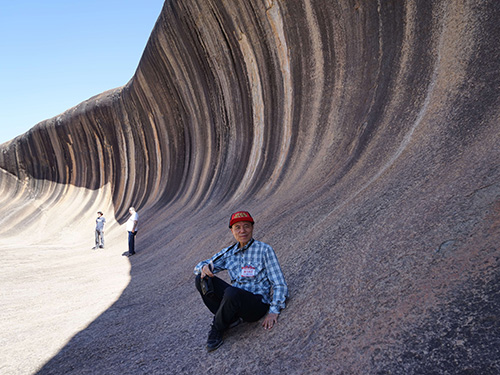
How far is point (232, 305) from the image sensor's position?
2.33 meters

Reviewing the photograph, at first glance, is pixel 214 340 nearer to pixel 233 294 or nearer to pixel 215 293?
→ pixel 215 293

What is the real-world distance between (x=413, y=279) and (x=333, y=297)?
50 cm

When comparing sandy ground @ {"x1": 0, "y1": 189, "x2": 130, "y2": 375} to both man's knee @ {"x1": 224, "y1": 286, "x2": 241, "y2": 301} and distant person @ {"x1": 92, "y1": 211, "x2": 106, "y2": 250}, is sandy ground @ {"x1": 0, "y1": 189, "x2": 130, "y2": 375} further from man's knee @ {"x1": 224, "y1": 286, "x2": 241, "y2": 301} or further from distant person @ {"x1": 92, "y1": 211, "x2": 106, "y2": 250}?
man's knee @ {"x1": 224, "y1": 286, "x2": 241, "y2": 301}

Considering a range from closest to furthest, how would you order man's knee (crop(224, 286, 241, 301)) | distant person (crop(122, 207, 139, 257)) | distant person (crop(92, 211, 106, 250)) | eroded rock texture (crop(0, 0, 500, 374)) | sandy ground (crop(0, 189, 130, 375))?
eroded rock texture (crop(0, 0, 500, 374))
man's knee (crop(224, 286, 241, 301))
sandy ground (crop(0, 189, 130, 375))
distant person (crop(122, 207, 139, 257))
distant person (crop(92, 211, 106, 250))

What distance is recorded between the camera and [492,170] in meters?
2.74

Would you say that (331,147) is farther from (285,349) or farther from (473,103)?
(285,349)

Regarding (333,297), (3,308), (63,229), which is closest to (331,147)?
(333,297)

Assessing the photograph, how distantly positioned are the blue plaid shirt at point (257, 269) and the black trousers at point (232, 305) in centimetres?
7

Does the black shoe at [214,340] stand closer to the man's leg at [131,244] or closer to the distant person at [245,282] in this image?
the distant person at [245,282]

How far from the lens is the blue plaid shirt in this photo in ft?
8.07

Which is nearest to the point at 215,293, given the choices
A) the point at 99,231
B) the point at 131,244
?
the point at 131,244

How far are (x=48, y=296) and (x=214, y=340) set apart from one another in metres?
3.83

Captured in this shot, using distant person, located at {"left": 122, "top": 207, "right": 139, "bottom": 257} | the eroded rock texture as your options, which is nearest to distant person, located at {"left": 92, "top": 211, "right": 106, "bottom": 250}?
the eroded rock texture

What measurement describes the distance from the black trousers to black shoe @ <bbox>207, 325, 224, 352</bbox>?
4 centimetres
